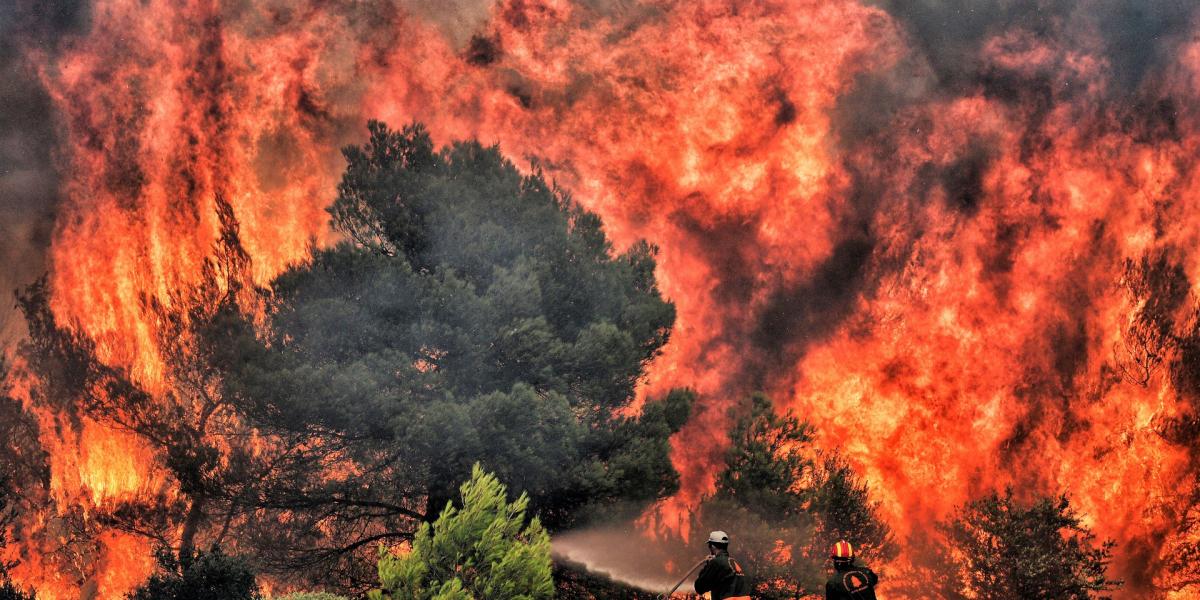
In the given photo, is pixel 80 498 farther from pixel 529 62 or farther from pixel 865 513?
A: pixel 865 513

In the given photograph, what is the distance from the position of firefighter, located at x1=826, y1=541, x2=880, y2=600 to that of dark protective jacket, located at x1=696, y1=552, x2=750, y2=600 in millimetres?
1229

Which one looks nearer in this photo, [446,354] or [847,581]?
[847,581]

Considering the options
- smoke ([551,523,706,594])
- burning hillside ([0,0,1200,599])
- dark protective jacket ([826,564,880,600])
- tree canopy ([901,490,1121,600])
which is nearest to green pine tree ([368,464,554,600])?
dark protective jacket ([826,564,880,600])

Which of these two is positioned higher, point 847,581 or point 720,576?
point 847,581

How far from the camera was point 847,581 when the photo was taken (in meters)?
14.2

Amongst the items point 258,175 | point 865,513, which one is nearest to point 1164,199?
point 865,513

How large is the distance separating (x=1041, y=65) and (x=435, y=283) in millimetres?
24115

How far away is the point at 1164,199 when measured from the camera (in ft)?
118

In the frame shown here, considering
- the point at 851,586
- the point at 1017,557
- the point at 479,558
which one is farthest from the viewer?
the point at 1017,557

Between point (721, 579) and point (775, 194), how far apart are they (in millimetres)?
25984

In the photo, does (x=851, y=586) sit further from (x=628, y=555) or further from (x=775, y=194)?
(x=775, y=194)

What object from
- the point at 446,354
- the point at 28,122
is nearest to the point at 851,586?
the point at 446,354

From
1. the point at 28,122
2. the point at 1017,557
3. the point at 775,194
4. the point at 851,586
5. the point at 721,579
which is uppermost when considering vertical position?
the point at 28,122

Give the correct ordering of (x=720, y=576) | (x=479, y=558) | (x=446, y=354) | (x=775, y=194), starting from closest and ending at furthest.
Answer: (x=479, y=558) < (x=720, y=576) < (x=446, y=354) < (x=775, y=194)
